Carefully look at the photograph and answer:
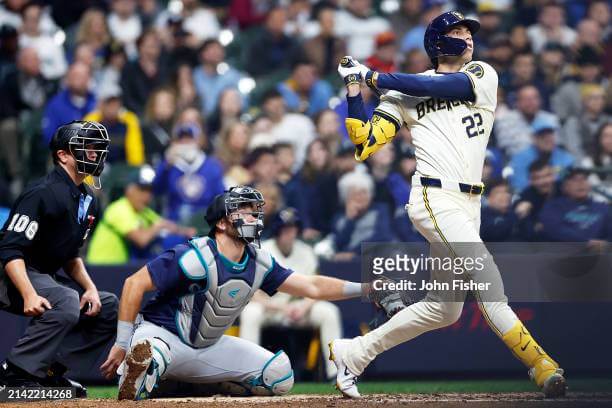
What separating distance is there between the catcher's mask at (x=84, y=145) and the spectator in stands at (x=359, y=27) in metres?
6.57

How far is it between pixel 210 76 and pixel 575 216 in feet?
14.9

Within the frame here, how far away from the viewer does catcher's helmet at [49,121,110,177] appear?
6.70 m

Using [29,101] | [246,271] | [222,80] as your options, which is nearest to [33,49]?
[29,101]

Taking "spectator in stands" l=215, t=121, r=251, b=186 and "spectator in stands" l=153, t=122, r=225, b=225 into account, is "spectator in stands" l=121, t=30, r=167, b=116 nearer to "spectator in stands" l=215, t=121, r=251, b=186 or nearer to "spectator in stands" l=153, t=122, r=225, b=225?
"spectator in stands" l=215, t=121, r=251, b=186

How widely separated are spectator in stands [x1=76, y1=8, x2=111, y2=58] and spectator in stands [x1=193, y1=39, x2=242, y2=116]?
1060 mm

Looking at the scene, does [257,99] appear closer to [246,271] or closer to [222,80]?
[222,80]

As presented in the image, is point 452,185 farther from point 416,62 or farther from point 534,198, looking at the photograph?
point 416,62

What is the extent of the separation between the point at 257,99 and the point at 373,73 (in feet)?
20.3

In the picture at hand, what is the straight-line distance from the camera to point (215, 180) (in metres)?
10.5

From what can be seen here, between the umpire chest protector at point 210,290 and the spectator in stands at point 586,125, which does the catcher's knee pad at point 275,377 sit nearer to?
the umpire chest protector at point 210,290

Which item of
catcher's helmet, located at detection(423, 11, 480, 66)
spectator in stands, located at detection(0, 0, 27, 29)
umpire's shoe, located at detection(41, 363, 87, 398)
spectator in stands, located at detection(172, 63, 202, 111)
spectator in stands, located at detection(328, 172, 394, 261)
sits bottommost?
umpire's shoe, located at detection(41, 363, 87, 398)

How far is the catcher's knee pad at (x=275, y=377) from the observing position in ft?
23.0

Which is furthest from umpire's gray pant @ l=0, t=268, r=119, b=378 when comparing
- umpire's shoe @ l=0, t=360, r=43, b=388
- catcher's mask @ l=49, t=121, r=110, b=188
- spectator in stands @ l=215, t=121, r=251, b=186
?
spectator in stands @ l=215, t=121, r=251, b=186

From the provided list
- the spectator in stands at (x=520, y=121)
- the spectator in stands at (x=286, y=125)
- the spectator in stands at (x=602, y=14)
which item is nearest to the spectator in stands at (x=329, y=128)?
the spectator in stands at (x=286, y=125)
